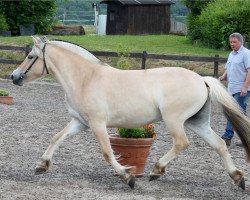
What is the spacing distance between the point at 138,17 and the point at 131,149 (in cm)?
3548

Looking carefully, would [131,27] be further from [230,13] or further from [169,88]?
[169,88]

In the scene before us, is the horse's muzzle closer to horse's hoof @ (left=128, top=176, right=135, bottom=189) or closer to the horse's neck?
the horse's neck

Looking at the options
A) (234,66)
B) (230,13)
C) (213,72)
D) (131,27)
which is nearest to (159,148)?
(234,66)

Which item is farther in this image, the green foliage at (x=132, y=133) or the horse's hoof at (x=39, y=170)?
the green foliage at (x=132, y=133)

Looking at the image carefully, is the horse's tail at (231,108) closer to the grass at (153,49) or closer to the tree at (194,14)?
the grass at (153,49)

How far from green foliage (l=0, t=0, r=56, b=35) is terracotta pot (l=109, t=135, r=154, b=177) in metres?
30.1

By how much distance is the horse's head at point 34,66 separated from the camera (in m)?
8.10

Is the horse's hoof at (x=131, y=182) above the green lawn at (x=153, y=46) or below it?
above

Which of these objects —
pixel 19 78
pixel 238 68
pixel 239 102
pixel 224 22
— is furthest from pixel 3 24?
pixel 19 78

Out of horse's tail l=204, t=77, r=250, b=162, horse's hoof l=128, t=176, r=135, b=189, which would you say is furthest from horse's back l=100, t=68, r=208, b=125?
horse's hoof l=128, t=176, r=135, b=189

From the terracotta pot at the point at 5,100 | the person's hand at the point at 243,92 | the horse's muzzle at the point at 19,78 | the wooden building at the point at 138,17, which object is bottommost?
the wooden building at the point at 138,17

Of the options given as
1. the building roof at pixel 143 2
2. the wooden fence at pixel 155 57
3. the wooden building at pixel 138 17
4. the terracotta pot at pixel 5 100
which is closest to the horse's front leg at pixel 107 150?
the terracotta pot at pixel 5 100

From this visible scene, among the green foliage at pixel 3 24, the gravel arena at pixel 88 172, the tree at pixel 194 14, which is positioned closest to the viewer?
the gravel arena at pixel 88 172

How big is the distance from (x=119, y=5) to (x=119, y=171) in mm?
36480
